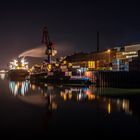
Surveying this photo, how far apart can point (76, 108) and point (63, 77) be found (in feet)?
145

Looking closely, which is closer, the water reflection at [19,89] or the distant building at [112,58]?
the water reflection at [19,89]

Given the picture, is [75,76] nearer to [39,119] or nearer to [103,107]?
[103,107]

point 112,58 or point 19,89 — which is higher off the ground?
point 112,58

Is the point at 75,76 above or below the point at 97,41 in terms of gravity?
below

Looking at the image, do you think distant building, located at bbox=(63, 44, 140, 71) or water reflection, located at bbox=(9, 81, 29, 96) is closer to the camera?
water reflection, located at bbox=(9, 81, 29, 96)

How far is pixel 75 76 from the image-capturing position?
226 ft

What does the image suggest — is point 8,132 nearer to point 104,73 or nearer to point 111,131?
point 111,131

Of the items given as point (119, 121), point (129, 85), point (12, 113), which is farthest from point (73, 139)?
point (129, 85)

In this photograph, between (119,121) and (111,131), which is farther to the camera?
(119,121)

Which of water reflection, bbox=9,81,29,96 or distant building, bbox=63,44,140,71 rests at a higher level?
distant building, bbox=63,44,140,71

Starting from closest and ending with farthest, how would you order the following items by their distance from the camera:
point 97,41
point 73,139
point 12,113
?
point 73,139 < point 12,113 < point 97,41

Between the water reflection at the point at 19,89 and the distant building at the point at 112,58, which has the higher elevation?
the distant building at the point at 112,58

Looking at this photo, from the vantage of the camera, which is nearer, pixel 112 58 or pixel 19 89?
pixel 19 89

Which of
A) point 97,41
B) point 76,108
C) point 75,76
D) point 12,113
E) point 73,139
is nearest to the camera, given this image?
point 73,139
